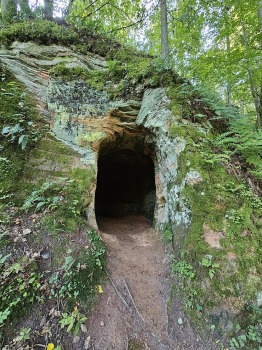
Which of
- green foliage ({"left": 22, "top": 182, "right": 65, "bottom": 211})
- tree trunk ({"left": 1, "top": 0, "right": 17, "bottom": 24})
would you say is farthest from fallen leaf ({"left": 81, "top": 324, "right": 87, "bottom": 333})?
tree trunk ({"left": 1, "top": 0, "right": 17, "bottom": 24})

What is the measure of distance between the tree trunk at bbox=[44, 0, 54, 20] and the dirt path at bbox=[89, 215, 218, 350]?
32.9 feet

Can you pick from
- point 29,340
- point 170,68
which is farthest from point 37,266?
point 170,68

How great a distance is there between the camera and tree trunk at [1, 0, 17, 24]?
24.6ft

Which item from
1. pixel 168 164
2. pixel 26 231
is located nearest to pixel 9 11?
pixel 168 164

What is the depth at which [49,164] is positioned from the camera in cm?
431

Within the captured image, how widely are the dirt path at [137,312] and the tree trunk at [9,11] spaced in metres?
9.28

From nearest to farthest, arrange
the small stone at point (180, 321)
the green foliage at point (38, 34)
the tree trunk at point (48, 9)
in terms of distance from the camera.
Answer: the small stone at point (180, 321) < the green foliage at point (38, 34) < the tree trunk at point (48, 9)

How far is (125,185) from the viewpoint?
1001 cm

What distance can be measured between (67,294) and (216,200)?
9.48 ft

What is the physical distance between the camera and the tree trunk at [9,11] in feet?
24.6

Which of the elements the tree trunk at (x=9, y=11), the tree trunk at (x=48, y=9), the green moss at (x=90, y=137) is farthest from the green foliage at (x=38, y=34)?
the green moss at (x=90, y=137)

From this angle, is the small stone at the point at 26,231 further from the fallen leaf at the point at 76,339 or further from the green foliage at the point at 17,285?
the fallen leaf at the point at 76,339

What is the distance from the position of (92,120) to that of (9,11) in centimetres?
658

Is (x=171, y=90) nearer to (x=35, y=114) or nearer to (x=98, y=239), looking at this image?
(x=35, y=114)
